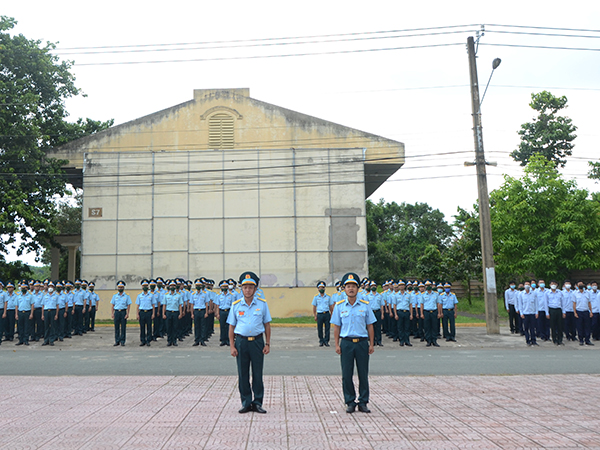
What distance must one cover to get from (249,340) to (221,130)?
2269cm

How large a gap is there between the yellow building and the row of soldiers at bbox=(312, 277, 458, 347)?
8.94m

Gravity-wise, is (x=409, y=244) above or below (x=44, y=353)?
above

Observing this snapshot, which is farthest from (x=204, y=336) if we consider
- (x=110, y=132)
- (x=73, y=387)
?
(x=110, y=132)

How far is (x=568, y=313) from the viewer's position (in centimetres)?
1792

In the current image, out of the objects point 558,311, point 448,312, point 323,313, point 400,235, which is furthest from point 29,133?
point 400,235

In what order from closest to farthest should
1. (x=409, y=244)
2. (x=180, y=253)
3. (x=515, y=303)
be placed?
(x=515, y=303), (x=180, y=253), (x=409, y=244)

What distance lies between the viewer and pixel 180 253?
27656 mm

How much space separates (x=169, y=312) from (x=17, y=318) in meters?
5.20

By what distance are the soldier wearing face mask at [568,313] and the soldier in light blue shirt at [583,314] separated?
16 cm

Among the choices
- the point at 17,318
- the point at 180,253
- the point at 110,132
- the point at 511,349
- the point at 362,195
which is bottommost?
the point at 511,349

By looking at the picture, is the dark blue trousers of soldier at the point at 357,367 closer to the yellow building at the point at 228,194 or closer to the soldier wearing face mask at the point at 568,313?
the soldier wearing face mask at the point at 568,313

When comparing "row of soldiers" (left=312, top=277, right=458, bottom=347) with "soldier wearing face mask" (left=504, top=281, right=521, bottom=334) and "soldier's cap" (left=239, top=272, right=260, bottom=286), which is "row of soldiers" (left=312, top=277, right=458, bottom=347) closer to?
"soldier wearing face mask" (left=504, top=281, right=521, bottom=334)

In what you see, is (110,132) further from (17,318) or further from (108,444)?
(108,444)

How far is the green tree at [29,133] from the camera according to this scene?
2475cm
